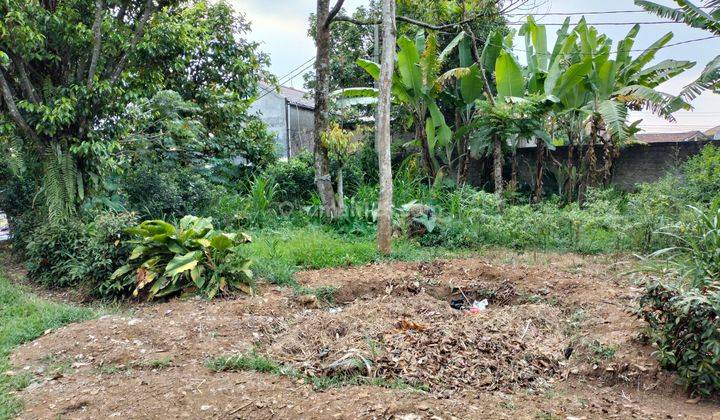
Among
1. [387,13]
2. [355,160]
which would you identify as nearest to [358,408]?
A: [387,13]

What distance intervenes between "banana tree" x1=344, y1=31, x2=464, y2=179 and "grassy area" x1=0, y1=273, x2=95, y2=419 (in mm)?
6657

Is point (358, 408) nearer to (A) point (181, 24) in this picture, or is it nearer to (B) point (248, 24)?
(A) point (181, 24)

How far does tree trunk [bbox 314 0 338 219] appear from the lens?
872cm

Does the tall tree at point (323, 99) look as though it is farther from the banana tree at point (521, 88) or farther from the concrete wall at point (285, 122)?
the concrete wall at point (285, 122)

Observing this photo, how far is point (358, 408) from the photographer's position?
282cm

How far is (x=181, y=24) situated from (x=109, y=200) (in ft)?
9.30

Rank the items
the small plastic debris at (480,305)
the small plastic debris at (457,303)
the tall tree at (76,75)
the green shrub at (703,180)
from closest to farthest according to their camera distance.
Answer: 1. the small plastic debris at (480,305)
2. the small plastic debris at (457,303)
3. the tall tree at (76,75)
4. the green shrub at (703,180)

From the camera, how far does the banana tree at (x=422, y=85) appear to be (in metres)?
9.56

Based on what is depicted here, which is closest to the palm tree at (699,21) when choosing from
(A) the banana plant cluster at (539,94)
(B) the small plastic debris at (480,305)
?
(A) the banana plant cluster at (539,94)

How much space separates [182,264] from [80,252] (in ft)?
5.08

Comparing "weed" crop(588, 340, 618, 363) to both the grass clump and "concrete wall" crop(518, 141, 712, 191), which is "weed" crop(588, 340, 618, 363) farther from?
"concrete wall" crop(518, 141, 712, 191)

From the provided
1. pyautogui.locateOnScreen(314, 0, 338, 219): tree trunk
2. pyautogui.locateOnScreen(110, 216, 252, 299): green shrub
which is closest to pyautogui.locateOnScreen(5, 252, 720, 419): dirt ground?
pyautogui.locateOnScreen(110, 216, 252, 299): green shrub

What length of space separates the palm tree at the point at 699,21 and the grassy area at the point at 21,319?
32.8ft

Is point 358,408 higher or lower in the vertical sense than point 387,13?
lower
